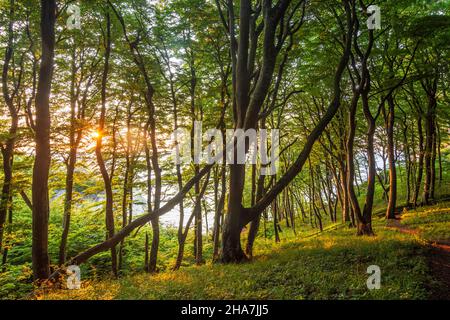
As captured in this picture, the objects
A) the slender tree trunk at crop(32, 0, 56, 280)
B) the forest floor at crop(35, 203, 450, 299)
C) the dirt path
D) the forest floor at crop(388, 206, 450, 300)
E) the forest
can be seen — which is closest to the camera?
the dirt path

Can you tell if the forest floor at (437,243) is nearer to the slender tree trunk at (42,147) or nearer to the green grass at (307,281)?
the green grass at (307,281)

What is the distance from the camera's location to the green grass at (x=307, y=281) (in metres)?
5.66

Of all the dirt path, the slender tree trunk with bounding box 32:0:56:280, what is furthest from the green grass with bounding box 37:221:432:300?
the slender tree trunk with bounding box 32:0:56:280

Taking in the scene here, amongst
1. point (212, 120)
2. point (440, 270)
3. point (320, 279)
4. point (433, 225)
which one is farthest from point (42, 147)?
point (433, 225)

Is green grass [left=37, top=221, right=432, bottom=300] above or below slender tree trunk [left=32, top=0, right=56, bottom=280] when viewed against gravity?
below

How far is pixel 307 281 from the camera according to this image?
635cm

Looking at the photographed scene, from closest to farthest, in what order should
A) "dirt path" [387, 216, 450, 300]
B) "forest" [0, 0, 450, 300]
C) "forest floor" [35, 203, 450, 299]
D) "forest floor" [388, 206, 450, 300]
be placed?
"dirt path" [387, 216, 450, 300] < "forest floor" [35, 203, 450, 299] < "forest floor" [388, 206, 450, 300] < "forest" [0, 0, 450, 300]

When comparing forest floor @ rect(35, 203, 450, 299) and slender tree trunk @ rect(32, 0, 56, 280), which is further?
slender tree trunk @ rect(32, 0, 56, 280)

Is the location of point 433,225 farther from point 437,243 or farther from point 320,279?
point 320,279

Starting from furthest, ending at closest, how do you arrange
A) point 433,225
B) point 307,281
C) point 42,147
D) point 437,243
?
point 433,225 → point 437,243 → point 42,147 → point 307,281

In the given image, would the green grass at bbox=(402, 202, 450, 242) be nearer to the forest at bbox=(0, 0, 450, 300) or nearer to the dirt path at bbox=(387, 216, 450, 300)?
the forest at bbox=(0, 0, 450, 300)

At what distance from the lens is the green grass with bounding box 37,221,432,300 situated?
5.66 meters
